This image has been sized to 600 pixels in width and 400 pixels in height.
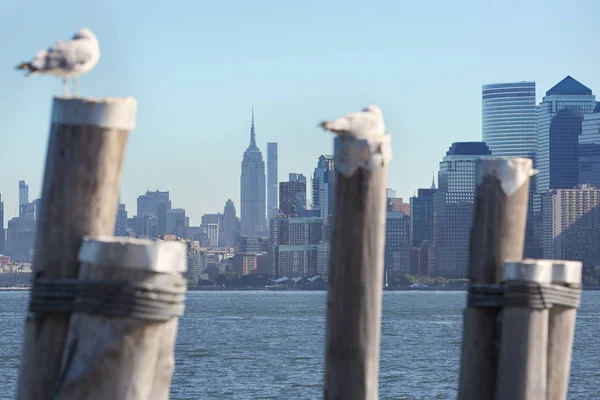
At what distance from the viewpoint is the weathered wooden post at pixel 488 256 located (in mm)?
11297

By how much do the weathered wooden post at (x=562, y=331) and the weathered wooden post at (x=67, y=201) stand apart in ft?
14.3

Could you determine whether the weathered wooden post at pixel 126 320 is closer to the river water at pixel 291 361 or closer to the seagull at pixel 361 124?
the seagull at pixel 361 124

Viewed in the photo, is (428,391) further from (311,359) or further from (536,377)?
(536,377)

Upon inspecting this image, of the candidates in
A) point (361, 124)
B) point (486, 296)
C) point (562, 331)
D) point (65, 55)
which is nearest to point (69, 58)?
point (65, 55)

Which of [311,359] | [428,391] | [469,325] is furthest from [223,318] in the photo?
[469,325]

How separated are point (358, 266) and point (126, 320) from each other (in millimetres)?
2177

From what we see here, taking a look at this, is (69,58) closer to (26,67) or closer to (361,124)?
(26,67)

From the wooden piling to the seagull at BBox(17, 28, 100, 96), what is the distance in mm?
3444

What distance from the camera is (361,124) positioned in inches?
375

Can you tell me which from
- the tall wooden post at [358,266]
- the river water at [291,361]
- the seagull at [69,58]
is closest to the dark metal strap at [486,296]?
the tall wooden post at [358,266]

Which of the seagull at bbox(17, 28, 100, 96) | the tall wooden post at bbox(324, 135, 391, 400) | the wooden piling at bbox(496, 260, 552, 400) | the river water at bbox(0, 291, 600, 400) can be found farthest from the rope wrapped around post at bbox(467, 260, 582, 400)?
the river water at bbox(0, 291, 600, 400)

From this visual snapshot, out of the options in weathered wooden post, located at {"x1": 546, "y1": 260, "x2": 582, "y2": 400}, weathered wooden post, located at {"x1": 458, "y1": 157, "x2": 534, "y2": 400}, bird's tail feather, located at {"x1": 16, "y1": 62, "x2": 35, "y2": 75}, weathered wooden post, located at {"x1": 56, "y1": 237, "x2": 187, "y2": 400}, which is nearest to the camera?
weathered wooden post, located at {"x1": 56, "y1": 237, "x2": 187, "y2": 400}

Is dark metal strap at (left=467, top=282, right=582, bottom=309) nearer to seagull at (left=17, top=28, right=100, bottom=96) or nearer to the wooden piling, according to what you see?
the wooden piling

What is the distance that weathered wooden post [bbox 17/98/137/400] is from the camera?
822 cm
